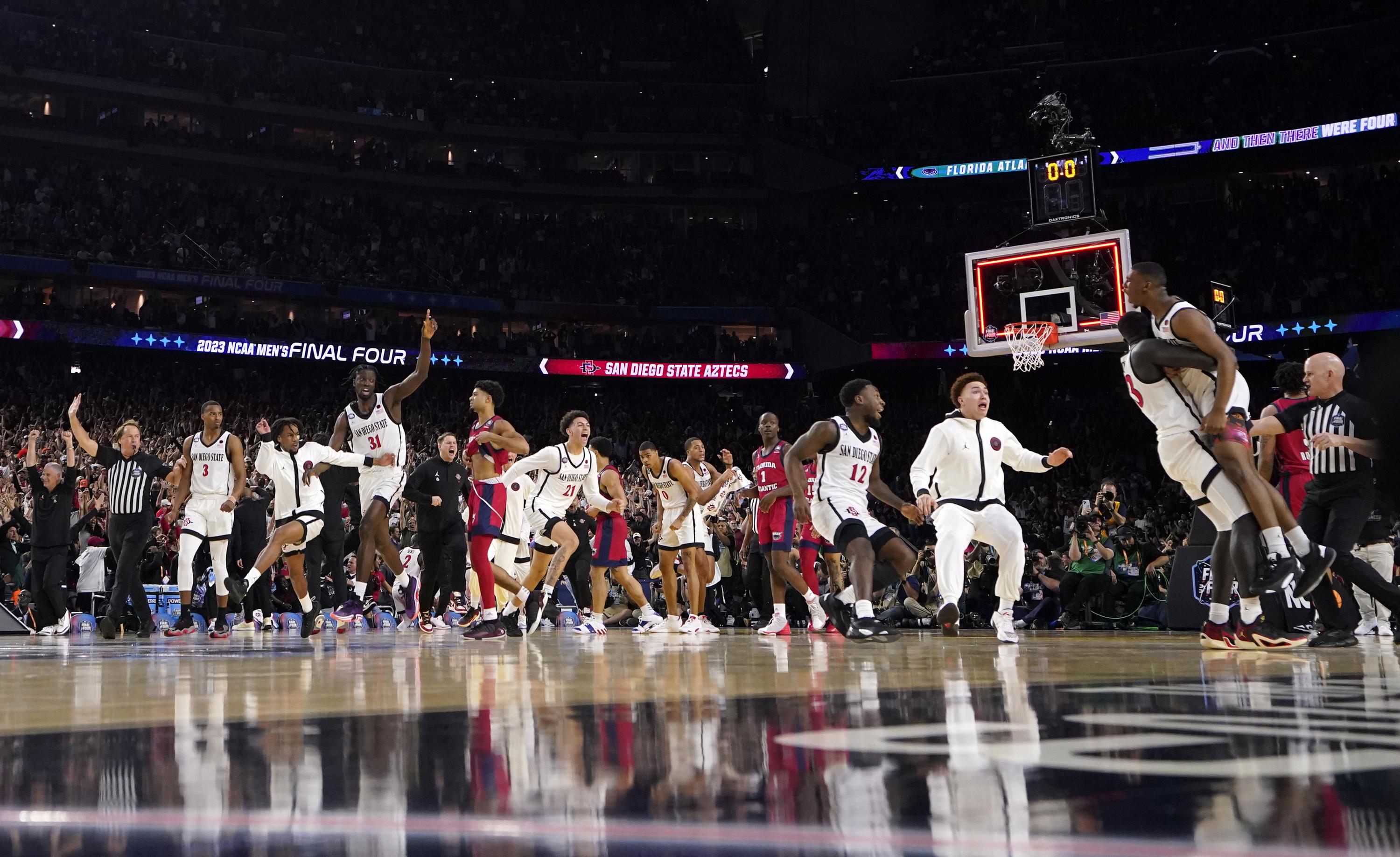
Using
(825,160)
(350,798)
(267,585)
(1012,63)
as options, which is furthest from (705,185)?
(350,798)

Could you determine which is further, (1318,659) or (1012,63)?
(1012,63)

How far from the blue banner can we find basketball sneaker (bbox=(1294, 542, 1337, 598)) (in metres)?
24.4

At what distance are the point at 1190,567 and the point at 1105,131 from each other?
26.8m

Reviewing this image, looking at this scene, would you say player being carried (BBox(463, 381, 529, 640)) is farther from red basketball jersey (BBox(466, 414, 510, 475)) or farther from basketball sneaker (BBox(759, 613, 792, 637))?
basketball sneaker (BBox(759, 613, 792, 637))

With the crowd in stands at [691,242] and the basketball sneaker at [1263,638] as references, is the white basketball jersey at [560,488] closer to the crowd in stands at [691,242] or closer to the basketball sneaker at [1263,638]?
the basketball sneaker at [1263,638]

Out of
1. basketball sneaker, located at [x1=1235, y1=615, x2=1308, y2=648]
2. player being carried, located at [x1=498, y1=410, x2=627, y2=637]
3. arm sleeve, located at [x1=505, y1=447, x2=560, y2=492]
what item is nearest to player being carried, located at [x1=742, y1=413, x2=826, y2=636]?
player being carried, located at [x1=498, y1=410, x2=627, y2=637]

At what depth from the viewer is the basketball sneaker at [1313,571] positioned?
669 cm

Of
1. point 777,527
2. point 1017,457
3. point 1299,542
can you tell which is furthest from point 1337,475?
point 777,527

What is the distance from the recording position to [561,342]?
127 feet

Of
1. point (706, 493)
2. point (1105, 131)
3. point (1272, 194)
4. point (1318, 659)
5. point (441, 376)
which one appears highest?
point (1105, 131)

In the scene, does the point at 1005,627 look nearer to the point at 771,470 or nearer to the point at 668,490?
the point at 771,470

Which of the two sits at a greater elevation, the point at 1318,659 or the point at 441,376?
the point at 441,376

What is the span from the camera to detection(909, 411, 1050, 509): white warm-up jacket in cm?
847

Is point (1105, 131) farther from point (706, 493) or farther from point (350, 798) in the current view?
point (350, 798)
